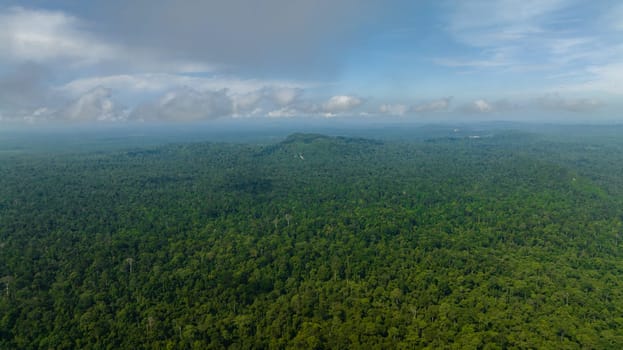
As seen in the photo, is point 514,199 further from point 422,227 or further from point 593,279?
point 593,279

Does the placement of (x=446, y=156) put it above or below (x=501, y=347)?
above

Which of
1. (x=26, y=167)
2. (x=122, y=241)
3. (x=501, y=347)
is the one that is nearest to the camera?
→ (x=501, y=347)

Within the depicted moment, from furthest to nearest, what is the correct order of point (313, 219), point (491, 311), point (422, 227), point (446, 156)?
point (446, 156)
point (313, 219)
point (422, 227)
point (491, 311)

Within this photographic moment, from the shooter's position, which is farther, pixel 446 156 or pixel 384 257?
pixel 446 156

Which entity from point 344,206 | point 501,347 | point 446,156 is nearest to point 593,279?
point 501,347

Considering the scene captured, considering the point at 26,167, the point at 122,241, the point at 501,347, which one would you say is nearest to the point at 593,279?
the point at 501,347

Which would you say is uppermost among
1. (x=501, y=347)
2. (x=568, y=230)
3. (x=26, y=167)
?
(x=26, y=167)
